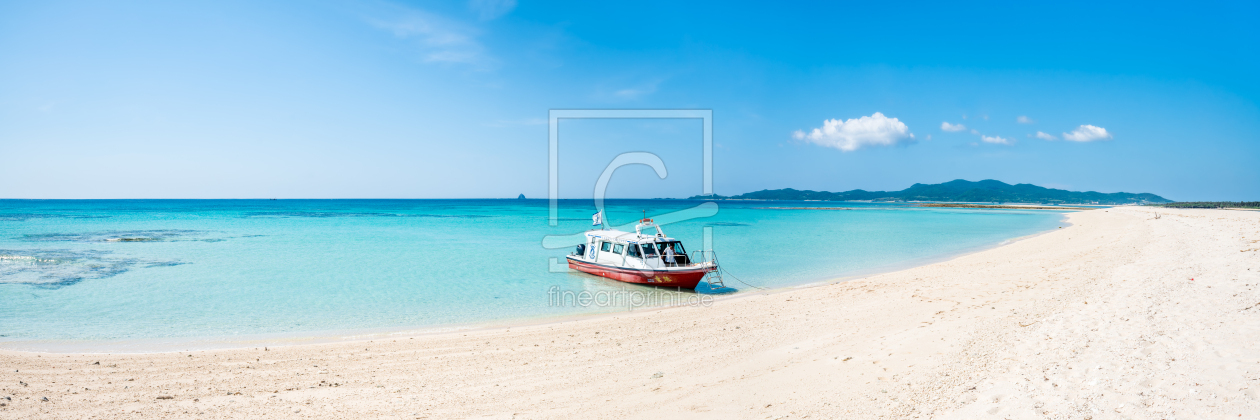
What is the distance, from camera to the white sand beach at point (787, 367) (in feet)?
17.8

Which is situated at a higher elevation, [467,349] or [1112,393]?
[1112,393]

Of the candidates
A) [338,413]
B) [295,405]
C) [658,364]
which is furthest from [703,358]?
[295,405]

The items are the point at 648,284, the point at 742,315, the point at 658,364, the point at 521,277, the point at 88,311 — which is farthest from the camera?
the point at 521,277

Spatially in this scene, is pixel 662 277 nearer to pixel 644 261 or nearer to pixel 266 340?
pixel 644 261

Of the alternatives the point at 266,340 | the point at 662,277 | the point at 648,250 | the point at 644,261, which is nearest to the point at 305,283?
the point at 266,340

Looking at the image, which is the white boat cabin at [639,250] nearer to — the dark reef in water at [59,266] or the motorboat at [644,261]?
the motorboat at [644,261]

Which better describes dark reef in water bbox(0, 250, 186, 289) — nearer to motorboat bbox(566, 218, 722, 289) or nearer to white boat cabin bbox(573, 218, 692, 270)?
motorboat bbox(566, 218, 722, 289)

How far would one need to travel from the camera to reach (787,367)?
7.66 metres

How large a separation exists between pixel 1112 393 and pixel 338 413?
893cm

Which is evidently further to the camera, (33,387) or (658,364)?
(658,364)

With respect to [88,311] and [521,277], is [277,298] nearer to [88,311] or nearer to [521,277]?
[88,311]

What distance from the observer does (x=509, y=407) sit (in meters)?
6.75

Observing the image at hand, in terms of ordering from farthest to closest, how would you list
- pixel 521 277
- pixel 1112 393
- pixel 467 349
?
pixel 521 277, pixel 467 349, pixel 1112 393

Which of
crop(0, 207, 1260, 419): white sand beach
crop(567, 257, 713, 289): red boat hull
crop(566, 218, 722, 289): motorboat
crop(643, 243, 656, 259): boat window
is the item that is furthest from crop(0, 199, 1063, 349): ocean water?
crop(0, 207, 1260, 419): white sand beach
